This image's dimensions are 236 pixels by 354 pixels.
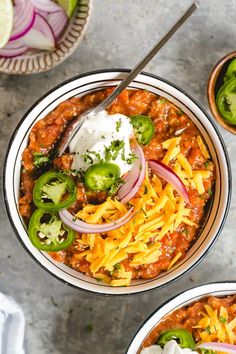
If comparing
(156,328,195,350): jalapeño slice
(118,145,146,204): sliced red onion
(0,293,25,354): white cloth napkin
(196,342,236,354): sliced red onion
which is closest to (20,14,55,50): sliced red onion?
(118,145,146,204): sliced red onion

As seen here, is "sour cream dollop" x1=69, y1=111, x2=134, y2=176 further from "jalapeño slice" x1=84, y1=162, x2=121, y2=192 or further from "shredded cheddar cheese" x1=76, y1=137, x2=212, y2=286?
"shredded cheddar cheese" x1=76, y1=137, x2=212, y2=286

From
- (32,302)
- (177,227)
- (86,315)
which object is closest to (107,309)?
(86,315)

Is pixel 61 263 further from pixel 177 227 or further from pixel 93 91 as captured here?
pixel 93 91

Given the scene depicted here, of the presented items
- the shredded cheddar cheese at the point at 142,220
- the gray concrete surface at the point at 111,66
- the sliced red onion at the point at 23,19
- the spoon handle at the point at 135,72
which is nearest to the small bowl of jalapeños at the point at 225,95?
the gray concrete surface at the point at 111,66

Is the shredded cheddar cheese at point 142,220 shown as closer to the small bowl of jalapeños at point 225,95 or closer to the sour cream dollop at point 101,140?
the sour cream dollop at point 101,140

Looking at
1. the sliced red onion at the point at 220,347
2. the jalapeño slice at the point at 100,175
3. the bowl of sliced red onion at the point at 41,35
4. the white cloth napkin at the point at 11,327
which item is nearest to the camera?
the jalapeño slice at the point at 100,175

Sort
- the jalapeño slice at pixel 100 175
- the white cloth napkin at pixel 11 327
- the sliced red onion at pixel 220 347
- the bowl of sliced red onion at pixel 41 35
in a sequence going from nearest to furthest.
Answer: the jalapeño slice at pixel 100 175, the sliced red onion at pixel 220 347, the bowl of sliced red onion at pixel 41 35, the white cloth napkin at pixel 11 327

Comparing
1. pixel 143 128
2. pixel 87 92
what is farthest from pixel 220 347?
pixel 87 92
